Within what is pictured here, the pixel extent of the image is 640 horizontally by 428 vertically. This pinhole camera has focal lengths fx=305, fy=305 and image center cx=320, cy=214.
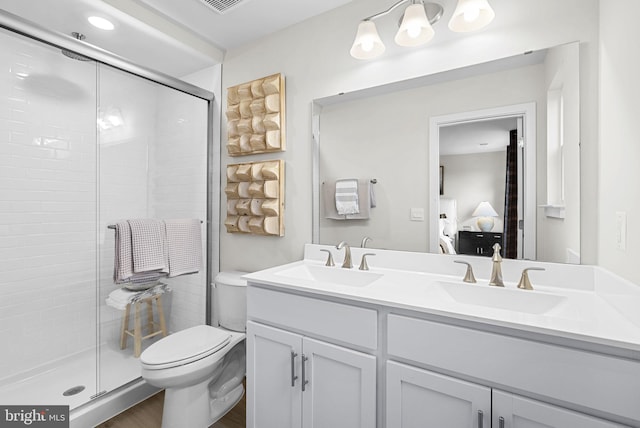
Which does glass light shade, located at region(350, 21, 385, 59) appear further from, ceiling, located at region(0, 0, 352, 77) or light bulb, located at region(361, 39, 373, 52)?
ceiling, located at region(0, 0, 352, 77)

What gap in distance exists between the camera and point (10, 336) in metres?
1.78

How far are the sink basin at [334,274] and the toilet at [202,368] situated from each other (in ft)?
1.62

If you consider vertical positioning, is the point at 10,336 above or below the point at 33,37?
below

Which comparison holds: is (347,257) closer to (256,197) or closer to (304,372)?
(304,372)

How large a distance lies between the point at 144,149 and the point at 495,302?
223cm

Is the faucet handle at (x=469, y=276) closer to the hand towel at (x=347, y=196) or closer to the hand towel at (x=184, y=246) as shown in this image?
the hand towel at (x=347, y=196)

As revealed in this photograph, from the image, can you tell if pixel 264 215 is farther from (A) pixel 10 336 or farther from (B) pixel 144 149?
(A) pixel 10 336

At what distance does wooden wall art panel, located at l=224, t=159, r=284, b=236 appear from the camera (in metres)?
2.03

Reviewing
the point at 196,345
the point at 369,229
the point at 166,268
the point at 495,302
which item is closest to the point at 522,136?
the point at 495,302

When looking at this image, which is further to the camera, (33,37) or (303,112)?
(303,112)

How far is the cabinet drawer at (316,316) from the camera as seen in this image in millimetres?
1132

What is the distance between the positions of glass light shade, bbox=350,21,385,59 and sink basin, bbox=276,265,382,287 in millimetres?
1148

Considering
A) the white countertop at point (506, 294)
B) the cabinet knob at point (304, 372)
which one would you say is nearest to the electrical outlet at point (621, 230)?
the white countertop at point (506, 294)

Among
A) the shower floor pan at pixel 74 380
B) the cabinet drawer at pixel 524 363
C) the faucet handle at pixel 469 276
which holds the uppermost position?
the faucet handle at pixel 469 276
